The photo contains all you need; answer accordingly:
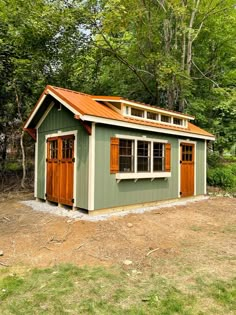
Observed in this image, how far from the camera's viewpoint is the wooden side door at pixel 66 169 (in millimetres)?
7121

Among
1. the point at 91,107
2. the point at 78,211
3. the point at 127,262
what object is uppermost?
the point at 91,107

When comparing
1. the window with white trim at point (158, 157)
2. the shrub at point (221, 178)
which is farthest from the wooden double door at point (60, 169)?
the shrub at point (221, 178)

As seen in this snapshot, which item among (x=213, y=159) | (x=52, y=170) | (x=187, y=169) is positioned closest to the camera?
(x=52, y=170)

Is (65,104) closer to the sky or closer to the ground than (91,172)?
closer to the sky

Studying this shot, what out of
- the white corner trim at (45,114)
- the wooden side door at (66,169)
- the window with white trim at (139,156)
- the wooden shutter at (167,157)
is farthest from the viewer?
the wooden shutter at (167,157)

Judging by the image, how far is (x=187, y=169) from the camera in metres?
9.38

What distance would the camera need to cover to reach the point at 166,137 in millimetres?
8516

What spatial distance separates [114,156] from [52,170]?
221 cm

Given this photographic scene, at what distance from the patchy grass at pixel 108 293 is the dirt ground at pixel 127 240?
35cm

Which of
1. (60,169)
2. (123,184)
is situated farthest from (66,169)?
(123,184)

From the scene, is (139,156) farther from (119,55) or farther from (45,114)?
(119,55)

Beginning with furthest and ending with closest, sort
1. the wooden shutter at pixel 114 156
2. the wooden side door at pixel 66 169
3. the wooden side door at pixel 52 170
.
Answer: the wooden side door at pixel 52 170 < the wooden side door at pixel 66 169 < the wooden shutter at pixel 114 156

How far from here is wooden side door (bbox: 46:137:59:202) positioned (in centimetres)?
773

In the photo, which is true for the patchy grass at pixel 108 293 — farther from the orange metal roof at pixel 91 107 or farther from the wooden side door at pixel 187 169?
the wooden side door at pixel 187 169
